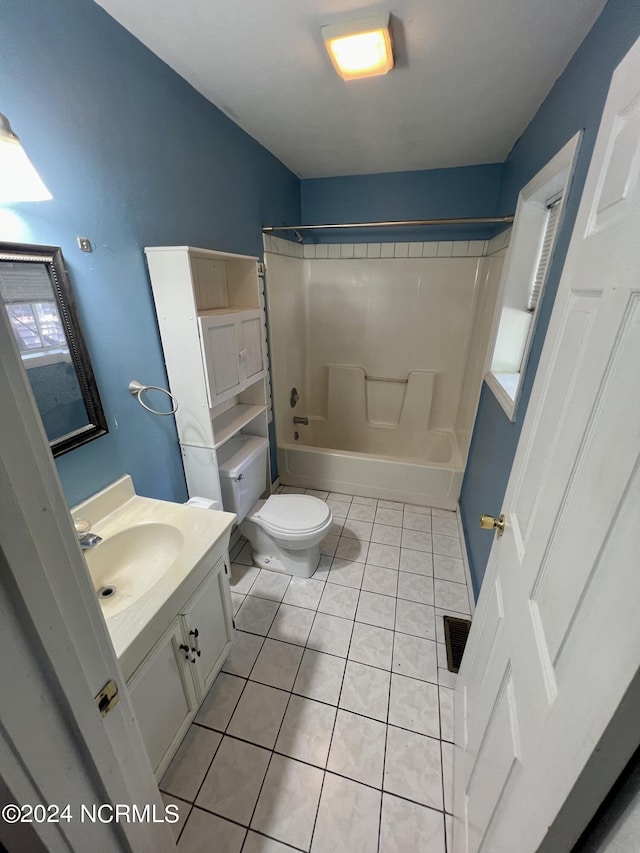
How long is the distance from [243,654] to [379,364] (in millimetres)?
2364

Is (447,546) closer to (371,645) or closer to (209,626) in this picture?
(371,645)

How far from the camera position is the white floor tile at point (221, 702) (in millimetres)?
1287

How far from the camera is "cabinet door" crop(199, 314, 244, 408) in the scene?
1414 millimetres

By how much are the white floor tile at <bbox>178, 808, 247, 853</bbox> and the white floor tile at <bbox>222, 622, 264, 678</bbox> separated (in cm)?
41

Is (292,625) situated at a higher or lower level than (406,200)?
lower

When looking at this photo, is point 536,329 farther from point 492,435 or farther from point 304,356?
point 304,356

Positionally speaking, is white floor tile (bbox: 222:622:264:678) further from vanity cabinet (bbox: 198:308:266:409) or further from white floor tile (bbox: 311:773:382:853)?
vanity cabinet (bbox: 198:308:266:409)

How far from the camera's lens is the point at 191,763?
3.86 feet

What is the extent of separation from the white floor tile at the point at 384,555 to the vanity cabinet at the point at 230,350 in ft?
4.18

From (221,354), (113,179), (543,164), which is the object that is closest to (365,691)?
(221,354)

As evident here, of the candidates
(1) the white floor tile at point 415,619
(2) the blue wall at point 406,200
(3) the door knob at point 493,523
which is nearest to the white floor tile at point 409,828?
(1) the white floor tile at point 415,619

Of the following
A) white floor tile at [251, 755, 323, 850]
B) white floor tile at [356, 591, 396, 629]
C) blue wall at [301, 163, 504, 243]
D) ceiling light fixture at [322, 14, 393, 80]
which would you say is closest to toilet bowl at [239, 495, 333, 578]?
white floor tile at [356, 591, 396, 629]

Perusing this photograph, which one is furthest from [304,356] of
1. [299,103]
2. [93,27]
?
[93,27]

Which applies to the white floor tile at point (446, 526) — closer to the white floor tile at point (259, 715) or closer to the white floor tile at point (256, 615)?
the white floor tile at point (256, 615)
